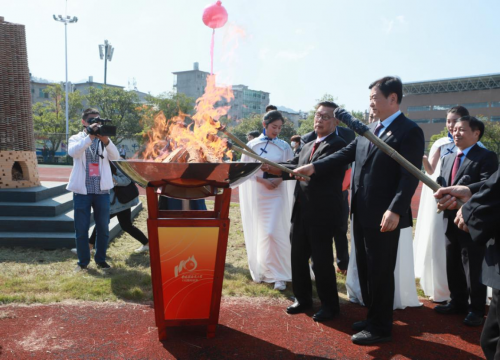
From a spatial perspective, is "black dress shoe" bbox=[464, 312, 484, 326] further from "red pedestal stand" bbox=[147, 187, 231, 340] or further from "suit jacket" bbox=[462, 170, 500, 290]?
"red pedestal stand" bbox=[147, 187, 231, 340]

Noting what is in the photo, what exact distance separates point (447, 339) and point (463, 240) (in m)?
1.01

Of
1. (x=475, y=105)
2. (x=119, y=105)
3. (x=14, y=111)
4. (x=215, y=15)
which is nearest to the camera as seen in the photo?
(x=215, y=15)

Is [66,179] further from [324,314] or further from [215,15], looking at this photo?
[324,314]

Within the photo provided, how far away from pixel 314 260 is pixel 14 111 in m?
6.74

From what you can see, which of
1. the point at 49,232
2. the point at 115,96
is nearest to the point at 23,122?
the point at 49,232

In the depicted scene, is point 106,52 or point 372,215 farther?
point 106,52

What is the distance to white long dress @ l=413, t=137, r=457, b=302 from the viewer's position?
4512mm

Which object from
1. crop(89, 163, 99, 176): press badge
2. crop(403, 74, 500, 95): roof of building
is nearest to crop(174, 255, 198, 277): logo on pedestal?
crop(89, 163, 99, 176): press badge

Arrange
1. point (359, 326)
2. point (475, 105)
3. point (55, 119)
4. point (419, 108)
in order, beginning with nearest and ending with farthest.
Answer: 1. point (359, 326)
2. point (55, 119)
3. point (475, 105)
4. point (419, 108)

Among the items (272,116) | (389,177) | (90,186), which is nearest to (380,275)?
(389,177)

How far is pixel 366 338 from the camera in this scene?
336cm

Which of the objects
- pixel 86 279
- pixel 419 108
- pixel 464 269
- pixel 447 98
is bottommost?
pixel 86 279

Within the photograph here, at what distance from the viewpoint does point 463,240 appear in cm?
393

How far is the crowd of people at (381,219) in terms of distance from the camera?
10.1 ft
